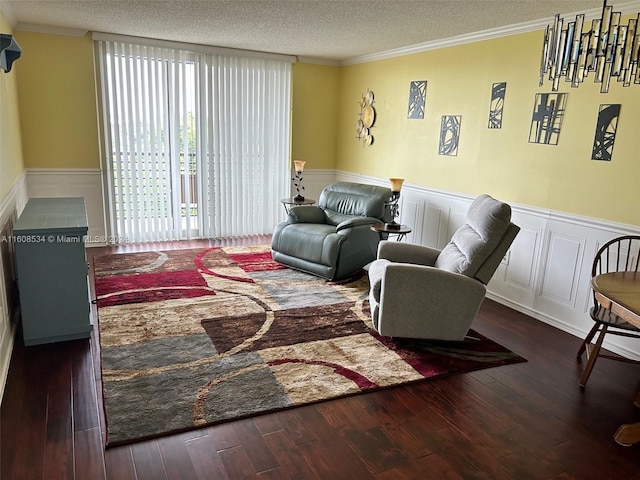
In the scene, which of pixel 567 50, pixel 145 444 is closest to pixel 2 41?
pixel 145 444

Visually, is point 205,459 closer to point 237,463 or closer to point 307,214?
point 237,463

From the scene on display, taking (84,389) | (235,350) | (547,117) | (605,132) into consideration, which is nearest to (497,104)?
(547,117)

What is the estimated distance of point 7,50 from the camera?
3.18m

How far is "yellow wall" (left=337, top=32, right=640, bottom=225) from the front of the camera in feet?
11.7

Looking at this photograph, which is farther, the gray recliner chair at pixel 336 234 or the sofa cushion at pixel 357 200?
the sofa cushion at pixel 357 200

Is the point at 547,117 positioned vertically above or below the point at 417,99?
below

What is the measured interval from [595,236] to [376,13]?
2531mm

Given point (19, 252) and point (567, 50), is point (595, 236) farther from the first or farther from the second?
point (19, 252)

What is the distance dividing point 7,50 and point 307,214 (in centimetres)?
315

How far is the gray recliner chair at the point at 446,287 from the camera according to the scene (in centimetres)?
327

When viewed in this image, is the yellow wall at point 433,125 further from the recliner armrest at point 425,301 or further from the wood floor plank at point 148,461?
the wood floor plank at point 148,461

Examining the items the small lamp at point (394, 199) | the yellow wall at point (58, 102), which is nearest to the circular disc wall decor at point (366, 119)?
the small lamp at point (394, 199)

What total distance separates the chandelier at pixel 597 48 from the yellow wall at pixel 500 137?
1525mm

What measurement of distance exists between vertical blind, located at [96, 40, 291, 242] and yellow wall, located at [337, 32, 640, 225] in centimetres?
132
